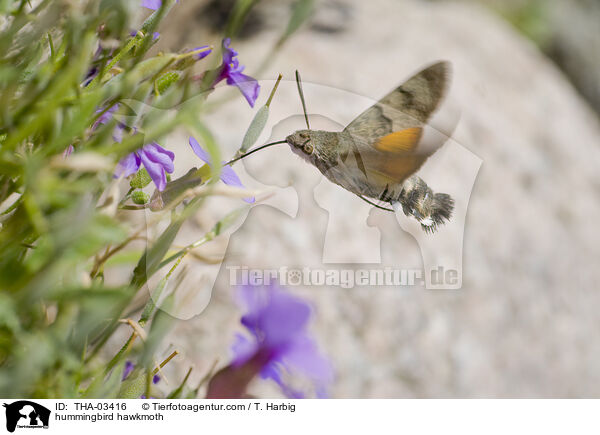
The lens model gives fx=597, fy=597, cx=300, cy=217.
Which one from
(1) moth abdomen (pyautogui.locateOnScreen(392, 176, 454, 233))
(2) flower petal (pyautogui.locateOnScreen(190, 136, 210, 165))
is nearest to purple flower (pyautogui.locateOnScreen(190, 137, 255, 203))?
(2) flower petal (pyautogui.locateOnScreen(190, 136, 210, 165))

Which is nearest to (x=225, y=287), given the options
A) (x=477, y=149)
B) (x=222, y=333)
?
(x=222, y=333)

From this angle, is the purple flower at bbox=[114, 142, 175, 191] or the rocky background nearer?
the purple flower at bbox=[114, 142, 175, 191]

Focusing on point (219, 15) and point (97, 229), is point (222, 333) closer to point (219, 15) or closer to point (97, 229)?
point (97, 229)
